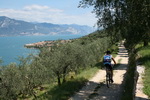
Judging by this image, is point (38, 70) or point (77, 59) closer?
point (38, 70)

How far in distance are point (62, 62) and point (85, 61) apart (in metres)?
7.63

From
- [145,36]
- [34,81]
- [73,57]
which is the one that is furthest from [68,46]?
[145,36]

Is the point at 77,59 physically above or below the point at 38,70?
above

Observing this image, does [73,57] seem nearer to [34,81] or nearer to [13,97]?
[34,81]

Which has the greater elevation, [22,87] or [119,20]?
[119,20]

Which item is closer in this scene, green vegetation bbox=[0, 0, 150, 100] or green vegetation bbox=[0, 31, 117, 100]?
green vegetation bbox=[0, 0, 150, 100]

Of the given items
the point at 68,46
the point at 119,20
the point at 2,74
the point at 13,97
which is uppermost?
the point at 119,20

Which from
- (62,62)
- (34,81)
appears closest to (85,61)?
(62,62)

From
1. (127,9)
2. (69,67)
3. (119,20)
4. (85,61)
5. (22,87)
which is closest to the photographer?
(127,9)

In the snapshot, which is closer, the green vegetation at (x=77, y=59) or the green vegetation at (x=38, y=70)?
the green vegetation at (x=77, y=59)

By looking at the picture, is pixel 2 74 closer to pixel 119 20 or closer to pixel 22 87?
pixel 22 87

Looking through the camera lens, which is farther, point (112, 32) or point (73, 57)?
point (73, 57)

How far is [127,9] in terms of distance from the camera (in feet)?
45.6

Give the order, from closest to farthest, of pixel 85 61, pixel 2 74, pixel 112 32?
pixel 112 32 → pixel 2 74 → pixel 85 61
